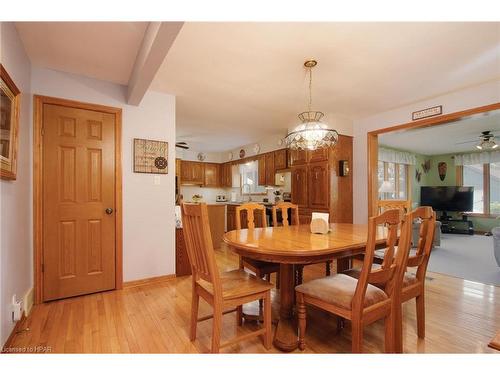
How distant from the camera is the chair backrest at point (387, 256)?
1311mm

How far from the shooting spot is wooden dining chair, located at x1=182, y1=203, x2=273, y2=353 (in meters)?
1.49

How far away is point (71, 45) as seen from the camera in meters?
2.07

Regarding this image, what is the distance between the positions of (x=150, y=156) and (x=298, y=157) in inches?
96.0

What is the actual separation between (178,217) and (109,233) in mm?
888

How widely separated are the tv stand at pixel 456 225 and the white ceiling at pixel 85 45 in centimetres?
825

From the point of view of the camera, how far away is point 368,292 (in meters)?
1.50

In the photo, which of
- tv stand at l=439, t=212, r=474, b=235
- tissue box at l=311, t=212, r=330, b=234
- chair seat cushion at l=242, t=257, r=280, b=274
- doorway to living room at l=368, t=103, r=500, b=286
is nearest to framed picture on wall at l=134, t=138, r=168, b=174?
chair seat cushion at l=242, t=257, r=280, b=274

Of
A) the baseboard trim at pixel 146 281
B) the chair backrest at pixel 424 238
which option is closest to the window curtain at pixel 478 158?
the chair backrest at pixel 424 238

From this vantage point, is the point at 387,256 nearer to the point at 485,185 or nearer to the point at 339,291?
the point at 339,291

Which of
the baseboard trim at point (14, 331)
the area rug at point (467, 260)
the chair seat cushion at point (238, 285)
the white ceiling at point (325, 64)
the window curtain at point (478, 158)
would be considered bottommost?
the area rug at point (467, 260)

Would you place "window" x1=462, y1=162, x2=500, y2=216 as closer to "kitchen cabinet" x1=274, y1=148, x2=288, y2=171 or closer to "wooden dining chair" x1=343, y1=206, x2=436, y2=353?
"kitchen cabinet" x1=274, y1=148, x2=288, y2=171

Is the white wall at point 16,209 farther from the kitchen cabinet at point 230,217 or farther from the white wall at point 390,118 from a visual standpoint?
the white wall at point 390,118

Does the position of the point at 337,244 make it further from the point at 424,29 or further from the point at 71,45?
the point at 71,45
